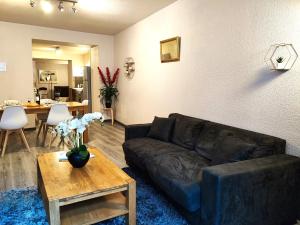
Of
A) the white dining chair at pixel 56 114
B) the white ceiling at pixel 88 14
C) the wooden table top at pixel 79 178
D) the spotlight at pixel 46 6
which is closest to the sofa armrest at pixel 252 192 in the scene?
the wooden table top at pixel 79 178

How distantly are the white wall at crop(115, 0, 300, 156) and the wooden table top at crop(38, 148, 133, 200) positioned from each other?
5.02 ft

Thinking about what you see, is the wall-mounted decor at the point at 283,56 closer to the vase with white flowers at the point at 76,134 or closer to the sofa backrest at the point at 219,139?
the sofa backrest at the point at 219,139

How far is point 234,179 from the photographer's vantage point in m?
1.58

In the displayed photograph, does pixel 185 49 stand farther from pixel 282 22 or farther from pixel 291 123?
pixel 291 123

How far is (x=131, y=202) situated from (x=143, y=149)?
3.17 feet

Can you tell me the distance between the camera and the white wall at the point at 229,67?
2.11m

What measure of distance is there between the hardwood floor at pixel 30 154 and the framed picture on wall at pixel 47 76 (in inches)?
221

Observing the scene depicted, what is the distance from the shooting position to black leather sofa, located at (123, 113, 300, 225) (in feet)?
5.23

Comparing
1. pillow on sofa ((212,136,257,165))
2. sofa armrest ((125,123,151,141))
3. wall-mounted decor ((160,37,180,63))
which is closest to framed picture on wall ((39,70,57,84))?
wall-mounted decor ((160,37,180,63))

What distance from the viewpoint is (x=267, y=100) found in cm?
228

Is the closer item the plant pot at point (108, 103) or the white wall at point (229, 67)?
the white wall at point (229, 67)

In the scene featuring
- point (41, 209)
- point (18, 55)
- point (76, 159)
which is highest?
point (18, 55)

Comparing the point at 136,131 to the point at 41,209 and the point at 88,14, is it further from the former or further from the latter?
the point at 88,14

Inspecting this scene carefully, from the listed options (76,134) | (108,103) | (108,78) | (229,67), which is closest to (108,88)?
(108,78)
